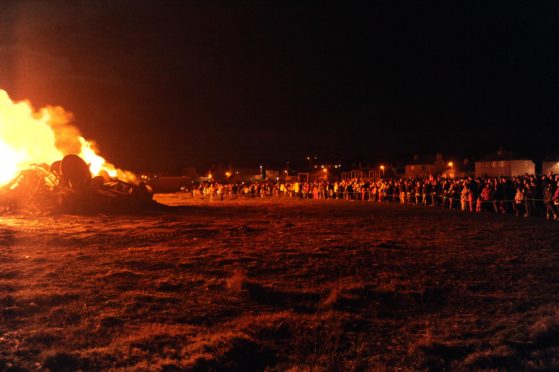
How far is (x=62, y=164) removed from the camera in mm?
27422

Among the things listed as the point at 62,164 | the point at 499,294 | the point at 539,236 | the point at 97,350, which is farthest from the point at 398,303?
the point at 62,164

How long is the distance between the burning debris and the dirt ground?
10651 mm

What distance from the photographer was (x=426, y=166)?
8106 centimetres

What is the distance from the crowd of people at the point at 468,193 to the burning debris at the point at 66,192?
16881mm

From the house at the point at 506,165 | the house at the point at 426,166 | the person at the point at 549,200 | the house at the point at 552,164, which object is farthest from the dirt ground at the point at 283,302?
the house at the point at 426,166

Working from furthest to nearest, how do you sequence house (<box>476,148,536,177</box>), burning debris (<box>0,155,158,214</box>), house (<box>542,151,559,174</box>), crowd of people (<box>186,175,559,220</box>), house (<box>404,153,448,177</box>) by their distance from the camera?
house (<box>404,153,448,177</box>) → house (<box>476,148,536,177</box>) → house (<box>542,151,559,174</box>) → burning debris (<box>0,155,158,214</box>) → crowd of people (<box>186,175,559,220</box>)

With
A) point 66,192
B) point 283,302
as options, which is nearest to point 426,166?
point 66,192

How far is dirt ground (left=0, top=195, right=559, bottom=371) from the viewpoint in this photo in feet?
20.1

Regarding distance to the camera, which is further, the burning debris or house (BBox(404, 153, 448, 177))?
house (BBox(404, 153, 448, 177))

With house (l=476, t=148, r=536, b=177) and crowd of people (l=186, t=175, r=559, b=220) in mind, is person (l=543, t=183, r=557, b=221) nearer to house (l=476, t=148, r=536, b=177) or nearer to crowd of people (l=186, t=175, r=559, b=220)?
crowd of people (l=186, t=175, r=559, b=220)

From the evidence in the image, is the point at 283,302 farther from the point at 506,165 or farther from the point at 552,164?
the point at 506,165

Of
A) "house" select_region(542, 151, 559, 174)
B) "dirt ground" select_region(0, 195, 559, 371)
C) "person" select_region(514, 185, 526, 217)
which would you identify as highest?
"house" select_region(542, 151, 559, 174)

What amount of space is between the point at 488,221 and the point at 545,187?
302cm

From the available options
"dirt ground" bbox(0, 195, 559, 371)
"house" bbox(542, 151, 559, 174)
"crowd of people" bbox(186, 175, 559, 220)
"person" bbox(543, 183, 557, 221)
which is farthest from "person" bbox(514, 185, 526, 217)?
"house" bbox(542, 151, 559, 174)
